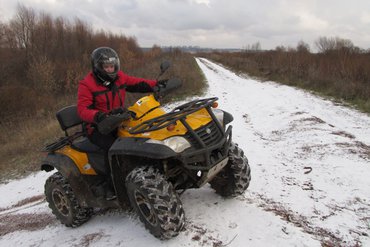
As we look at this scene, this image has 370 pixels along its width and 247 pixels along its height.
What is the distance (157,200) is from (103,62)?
169cm

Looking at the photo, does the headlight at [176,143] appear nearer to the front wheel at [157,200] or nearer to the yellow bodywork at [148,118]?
the yellow bodywork at [148,118]

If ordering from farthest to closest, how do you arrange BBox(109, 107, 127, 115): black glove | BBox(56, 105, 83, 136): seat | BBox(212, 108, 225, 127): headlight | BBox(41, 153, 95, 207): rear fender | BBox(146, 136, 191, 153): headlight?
BBox(56, 105, 83, 136): seat, BBox(41, 153, 95, 207): rear fender, BBox(212, 108, 225, 127): headlight, BBox(109, 107, 127, 115): black glove, BBox(146, 136, 191, 153): headlight

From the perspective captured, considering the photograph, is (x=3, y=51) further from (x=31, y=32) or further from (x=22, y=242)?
(x=22, y=242)

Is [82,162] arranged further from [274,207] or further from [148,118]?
[274,207]

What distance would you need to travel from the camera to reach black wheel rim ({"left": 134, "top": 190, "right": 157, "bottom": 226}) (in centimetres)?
288

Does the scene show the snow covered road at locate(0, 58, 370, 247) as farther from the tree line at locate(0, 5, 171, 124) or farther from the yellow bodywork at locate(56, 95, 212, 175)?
the tree line at locate(0, 5, 171, 124)

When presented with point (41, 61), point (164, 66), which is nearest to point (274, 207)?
point (164, 66)

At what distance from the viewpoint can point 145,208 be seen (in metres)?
2.99

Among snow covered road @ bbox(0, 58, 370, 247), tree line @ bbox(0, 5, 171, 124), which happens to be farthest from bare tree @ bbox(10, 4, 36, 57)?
snow covered road @ bbox(0, 58, 370, 247)

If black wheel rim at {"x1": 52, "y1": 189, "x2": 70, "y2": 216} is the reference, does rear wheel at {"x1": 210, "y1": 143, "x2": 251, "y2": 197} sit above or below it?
above

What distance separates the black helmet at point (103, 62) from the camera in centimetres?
346

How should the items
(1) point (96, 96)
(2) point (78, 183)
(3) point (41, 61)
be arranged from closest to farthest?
(1) point (96, 96) < (2) point (78, 183) < (3) point (41, 61)

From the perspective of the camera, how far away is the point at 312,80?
527 inches

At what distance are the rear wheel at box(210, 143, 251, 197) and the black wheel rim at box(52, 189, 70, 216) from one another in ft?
6.42
